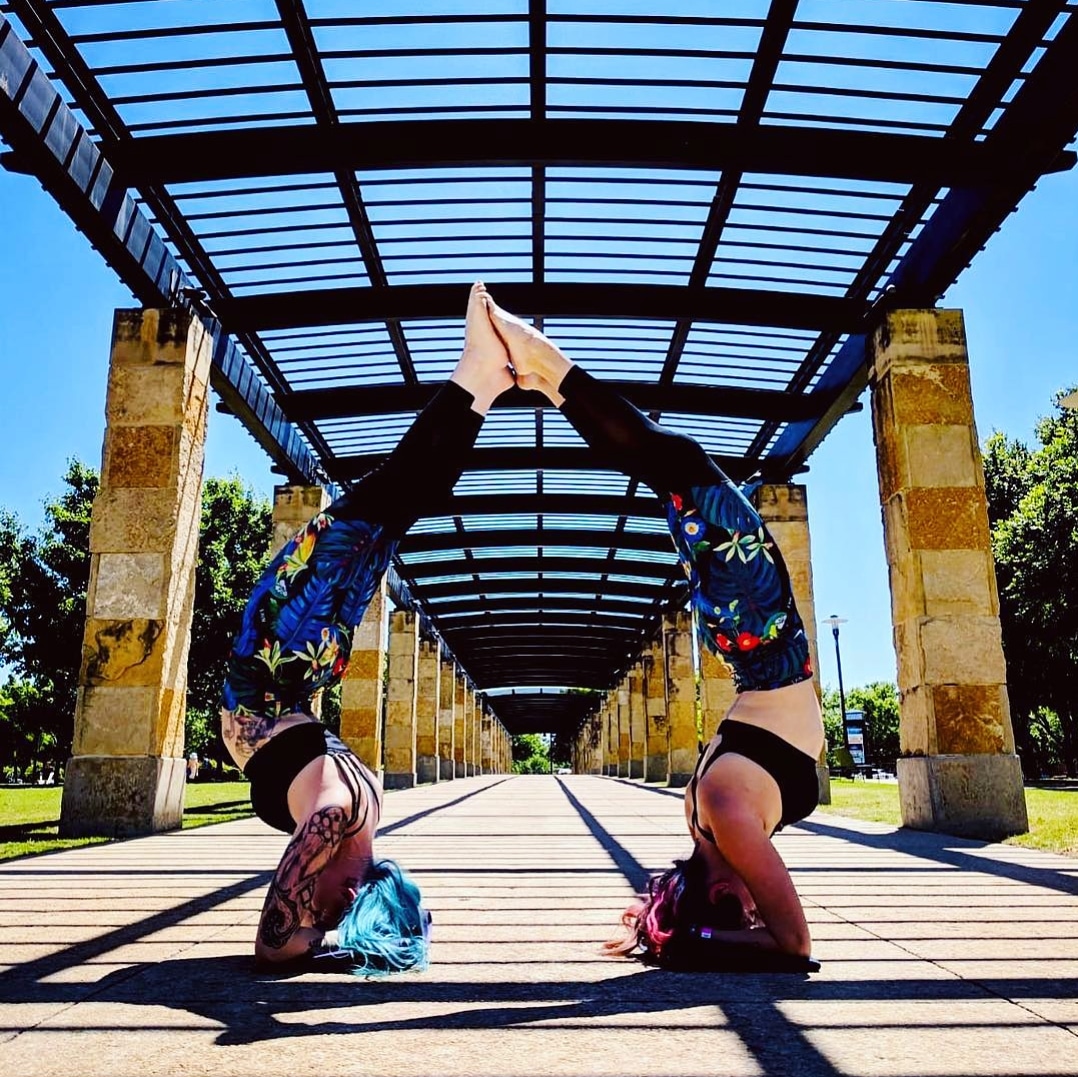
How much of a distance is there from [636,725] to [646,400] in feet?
71.3

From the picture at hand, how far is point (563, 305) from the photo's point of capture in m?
10.5

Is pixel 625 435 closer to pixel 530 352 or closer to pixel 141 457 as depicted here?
pixel 530 352

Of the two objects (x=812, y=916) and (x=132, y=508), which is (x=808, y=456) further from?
(x=812, y=916)

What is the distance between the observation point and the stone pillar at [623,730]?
35281 millimetres

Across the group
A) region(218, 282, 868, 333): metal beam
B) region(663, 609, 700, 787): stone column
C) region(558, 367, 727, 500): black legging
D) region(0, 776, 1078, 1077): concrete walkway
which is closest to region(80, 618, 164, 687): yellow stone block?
region(0, 776, 1078, 1077): concrete walkway

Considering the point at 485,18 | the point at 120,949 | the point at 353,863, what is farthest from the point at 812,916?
the point at 485,18

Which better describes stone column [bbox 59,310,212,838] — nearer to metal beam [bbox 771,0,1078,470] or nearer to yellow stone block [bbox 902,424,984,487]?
yellow stone block [bbox 902,424,984,487]

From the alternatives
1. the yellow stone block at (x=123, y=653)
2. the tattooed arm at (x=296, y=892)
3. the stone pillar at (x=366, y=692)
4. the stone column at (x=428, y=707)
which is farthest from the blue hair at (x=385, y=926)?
the stone column at (x=428, y=707)

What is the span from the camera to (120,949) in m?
3.33

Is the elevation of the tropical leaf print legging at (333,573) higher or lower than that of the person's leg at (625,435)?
lower

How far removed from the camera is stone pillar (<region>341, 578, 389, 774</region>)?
1686 cm

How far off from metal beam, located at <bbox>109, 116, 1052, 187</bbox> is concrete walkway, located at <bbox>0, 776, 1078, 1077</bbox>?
19.4 ft

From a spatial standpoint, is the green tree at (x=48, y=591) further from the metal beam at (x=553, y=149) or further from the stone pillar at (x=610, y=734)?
the stone pillar at (x=610, y=734)

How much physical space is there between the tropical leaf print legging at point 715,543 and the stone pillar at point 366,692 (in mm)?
13766
